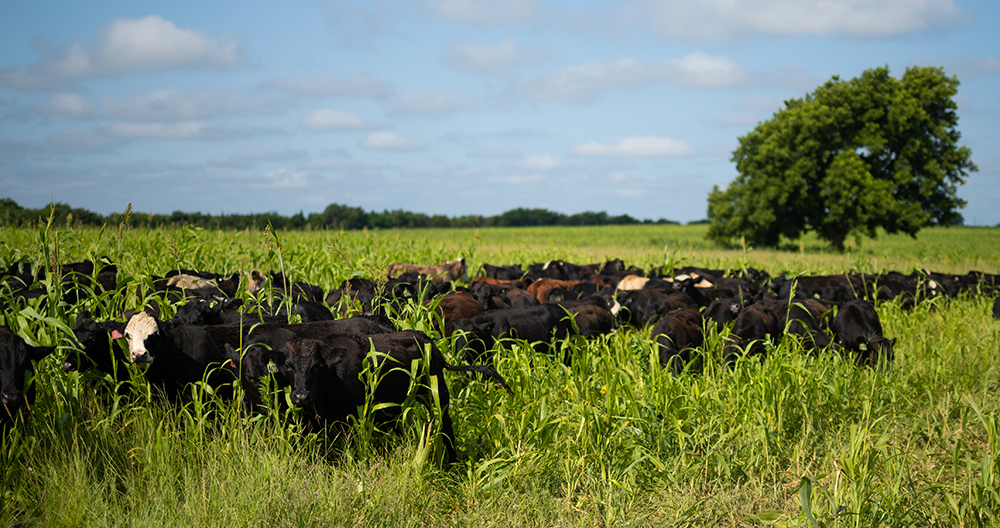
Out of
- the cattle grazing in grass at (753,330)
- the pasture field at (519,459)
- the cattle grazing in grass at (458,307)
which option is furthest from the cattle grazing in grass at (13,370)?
the cattle grazing in grass at (753,330)

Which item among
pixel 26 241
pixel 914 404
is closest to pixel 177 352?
pixel 914 404

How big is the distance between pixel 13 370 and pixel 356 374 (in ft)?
6.36

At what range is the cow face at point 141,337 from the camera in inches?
157

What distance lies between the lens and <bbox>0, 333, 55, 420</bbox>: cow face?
3.48 meters

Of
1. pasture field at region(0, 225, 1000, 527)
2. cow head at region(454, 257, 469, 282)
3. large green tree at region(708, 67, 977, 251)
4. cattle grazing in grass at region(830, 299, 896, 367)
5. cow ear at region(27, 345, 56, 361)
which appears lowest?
pasture field at region(0, 225, 1000, 527)

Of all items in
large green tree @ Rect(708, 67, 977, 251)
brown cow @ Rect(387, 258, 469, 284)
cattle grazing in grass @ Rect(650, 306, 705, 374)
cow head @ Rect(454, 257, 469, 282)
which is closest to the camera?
cattle grazing in grass @ Rect(650, 306, 705, 374)

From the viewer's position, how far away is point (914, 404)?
6180 mm

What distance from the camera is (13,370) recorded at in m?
3.51

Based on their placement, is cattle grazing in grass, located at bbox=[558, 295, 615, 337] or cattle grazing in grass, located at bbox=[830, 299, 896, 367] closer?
cattle grazing in grass, located at bbox=[830, 299, 896, 367]

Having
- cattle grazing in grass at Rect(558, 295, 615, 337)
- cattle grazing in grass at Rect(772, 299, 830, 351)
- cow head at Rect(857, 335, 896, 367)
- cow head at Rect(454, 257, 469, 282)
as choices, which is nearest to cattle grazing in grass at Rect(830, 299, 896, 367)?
cow head at Rect(857, 335, 896, 367)

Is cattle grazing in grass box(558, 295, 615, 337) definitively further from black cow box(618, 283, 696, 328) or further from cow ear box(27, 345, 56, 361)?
cow ear box(27, 345, 56, 361)

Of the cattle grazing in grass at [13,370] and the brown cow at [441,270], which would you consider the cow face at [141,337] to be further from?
the brown cow at [441,270]

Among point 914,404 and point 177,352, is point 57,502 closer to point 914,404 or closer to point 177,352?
point 177,352

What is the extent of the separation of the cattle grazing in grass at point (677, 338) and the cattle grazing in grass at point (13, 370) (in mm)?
5146
